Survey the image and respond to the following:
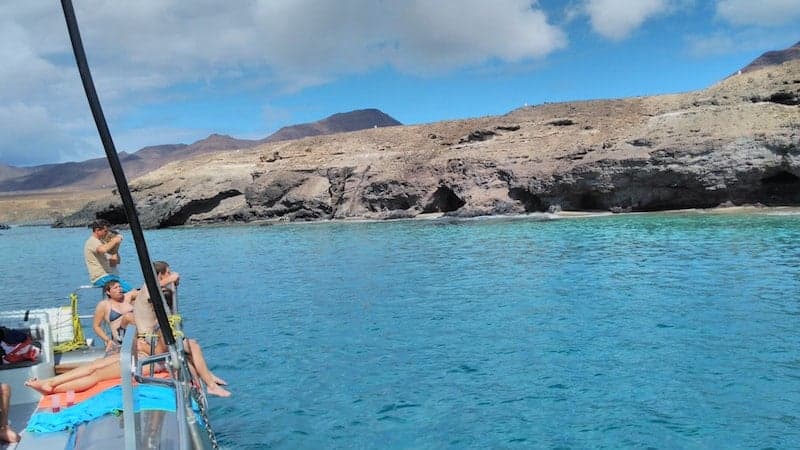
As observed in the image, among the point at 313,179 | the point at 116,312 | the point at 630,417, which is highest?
the point at 313,179

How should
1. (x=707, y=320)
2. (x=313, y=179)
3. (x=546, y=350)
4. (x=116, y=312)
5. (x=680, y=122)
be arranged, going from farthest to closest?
(x=313, y=179), (x=680, y=122), (x=707, y=320), (x=546, y=350), (x=116, y=312)

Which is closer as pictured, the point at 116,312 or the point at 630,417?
the point at 630,417

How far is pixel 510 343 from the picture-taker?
40.1 ft

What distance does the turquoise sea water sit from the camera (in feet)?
27.9

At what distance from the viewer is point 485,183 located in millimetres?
46125

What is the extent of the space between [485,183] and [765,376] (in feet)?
120

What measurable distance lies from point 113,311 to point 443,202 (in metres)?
40.7

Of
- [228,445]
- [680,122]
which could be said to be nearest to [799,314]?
[228,445]

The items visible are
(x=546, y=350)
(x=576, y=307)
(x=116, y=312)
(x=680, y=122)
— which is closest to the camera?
(x=116, y=312)

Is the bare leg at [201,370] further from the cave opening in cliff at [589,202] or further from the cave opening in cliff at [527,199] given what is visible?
the cave opening in cliff at [527,199]

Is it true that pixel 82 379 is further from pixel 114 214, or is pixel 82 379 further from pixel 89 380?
pixel 114 214

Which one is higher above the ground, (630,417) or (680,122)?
(680,122)

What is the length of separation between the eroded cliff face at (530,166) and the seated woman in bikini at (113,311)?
114ft

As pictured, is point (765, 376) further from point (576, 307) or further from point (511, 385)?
point (576, 307)
